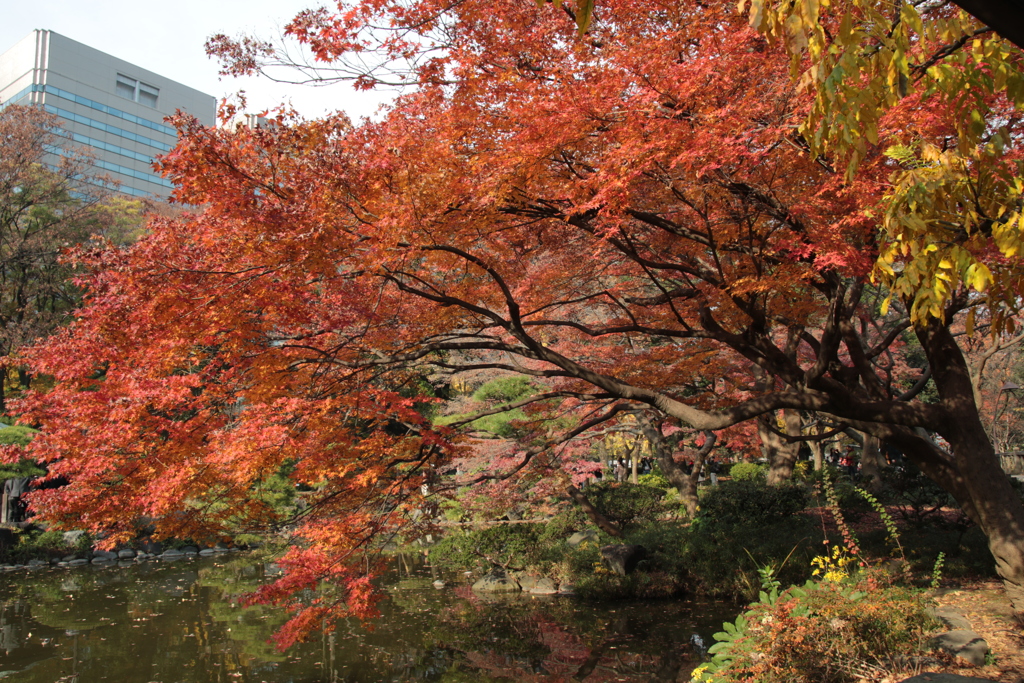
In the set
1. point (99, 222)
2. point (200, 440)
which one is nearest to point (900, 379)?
point (200, 440)

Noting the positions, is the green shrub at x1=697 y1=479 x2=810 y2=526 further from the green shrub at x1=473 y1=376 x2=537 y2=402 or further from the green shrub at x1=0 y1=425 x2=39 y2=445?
the green shrub at x1=0 y1=425 x2=39 y2=445

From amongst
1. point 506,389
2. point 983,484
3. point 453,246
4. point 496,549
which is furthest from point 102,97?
point 983,484

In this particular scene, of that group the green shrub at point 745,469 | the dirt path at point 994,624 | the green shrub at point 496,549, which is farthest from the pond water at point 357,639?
the green shrub at point 745,469

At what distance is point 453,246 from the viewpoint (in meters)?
5.48

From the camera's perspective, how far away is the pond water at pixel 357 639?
24.8 ft

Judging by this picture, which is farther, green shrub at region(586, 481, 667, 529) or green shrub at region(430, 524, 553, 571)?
green shrub at region(586, 481, 667, 529)

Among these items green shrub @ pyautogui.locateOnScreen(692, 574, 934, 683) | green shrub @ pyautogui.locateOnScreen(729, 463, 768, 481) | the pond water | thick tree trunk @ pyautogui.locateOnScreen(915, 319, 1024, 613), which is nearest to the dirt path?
thick tree trunk @ pyautogui.locateOnScreen(915, 319, 1024, 613)

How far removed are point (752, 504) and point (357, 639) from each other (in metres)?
6.45

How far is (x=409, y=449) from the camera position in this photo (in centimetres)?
660

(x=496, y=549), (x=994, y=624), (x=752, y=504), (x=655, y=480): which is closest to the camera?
(x=994, y=624)

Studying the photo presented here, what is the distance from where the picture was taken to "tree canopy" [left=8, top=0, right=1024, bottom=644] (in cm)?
472

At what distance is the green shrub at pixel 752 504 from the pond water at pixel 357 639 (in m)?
1.57

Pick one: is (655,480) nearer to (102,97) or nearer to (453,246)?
(453,246)

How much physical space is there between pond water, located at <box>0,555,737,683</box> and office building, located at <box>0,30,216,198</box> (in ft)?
110
